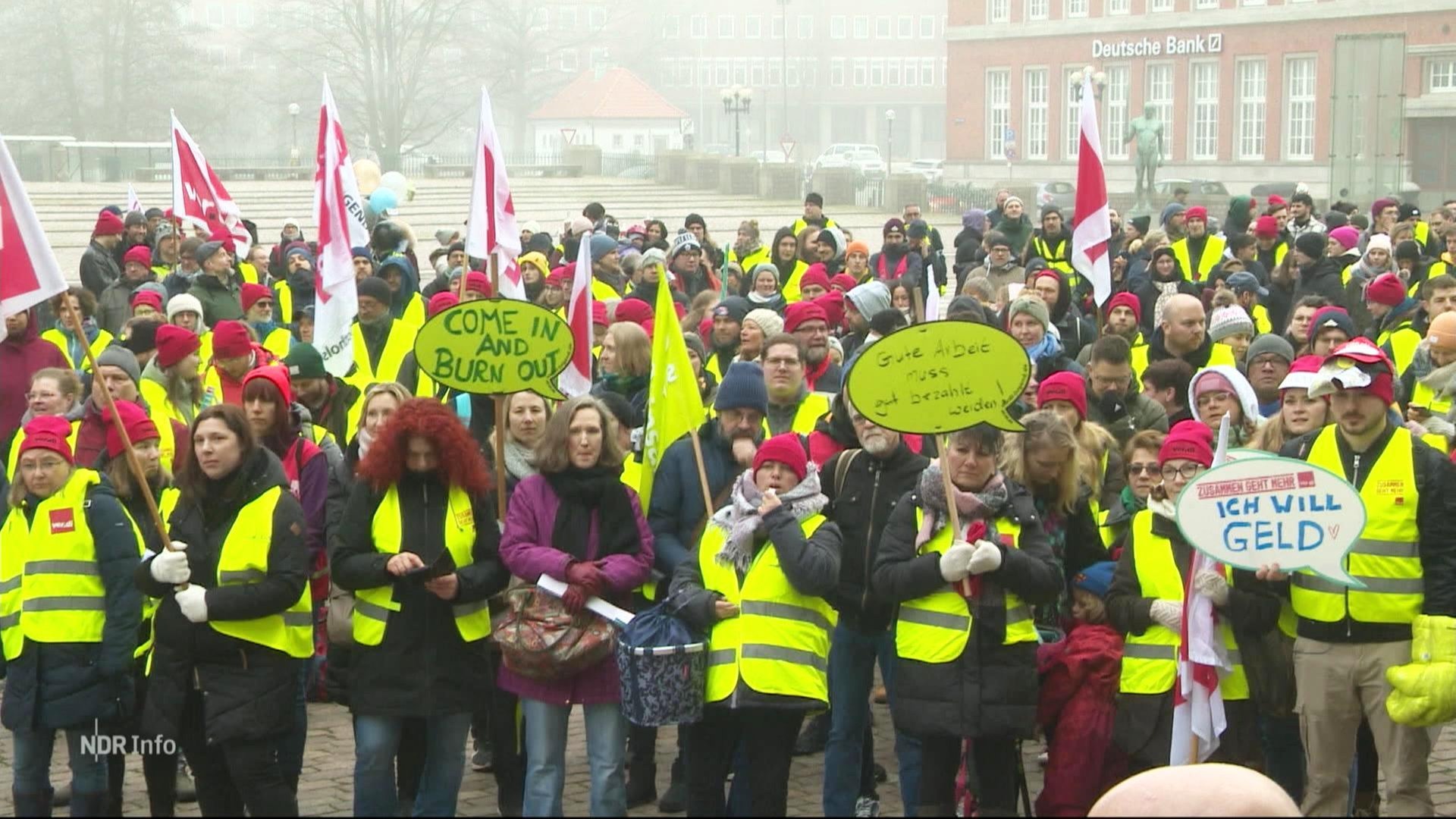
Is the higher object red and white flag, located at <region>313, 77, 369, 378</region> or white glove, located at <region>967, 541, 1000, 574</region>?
red and white flag, located at <region>313, 77, 369, 378</region>

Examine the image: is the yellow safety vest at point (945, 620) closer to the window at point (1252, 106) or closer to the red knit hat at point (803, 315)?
the red knit hat at point (803, 315)

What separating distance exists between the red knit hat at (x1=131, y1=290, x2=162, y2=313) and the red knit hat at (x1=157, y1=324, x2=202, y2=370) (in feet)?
10.9

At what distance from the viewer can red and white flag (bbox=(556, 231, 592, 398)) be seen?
855 cm

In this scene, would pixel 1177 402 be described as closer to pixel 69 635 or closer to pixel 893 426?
pixel 893 426

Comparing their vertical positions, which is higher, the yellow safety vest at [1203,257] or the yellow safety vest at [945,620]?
the yellow safety vest at [1203,257]

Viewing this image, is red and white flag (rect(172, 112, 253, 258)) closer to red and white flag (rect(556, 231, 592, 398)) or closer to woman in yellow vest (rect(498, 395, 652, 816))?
red and white flag (rect(556, 231, 592, 398))

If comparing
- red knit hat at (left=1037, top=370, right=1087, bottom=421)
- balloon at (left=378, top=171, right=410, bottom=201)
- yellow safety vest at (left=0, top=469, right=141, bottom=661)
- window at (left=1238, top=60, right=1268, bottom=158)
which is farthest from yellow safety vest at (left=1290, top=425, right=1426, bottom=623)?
window at (left=1238, top=60, right=1268, bottom=158)

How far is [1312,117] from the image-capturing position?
189 feet

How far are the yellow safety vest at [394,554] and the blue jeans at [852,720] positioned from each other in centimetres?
135

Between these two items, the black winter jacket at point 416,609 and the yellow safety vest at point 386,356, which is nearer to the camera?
the black winter jacket at point 416,609

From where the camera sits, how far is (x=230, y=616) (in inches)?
235

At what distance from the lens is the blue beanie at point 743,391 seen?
6973mm

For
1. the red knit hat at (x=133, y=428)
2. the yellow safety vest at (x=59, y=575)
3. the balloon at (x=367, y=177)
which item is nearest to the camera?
the yellow safety vest at (x=59, y=575)

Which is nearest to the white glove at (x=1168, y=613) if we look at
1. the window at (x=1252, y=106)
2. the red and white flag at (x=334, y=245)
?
the red and white flag at (x=334, y=245)
